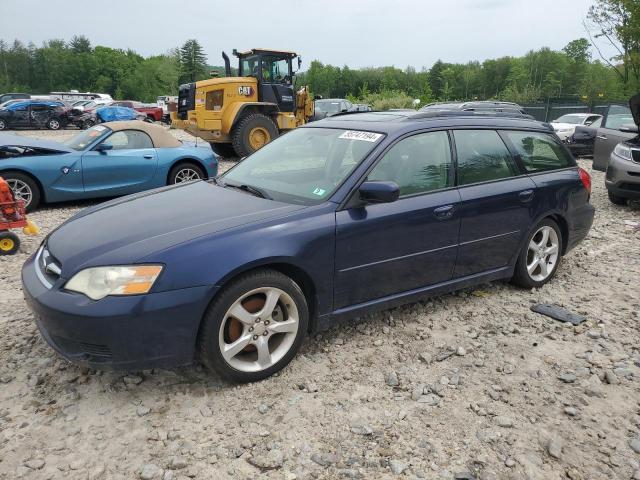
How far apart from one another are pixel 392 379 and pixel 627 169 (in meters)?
6.50

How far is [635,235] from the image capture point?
21.4 feet

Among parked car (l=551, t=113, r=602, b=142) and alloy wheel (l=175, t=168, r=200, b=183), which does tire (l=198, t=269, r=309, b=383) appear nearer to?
alloy wheel (l=175, t=168, r=200, b=183)

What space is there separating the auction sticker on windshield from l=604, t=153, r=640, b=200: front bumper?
5.86m

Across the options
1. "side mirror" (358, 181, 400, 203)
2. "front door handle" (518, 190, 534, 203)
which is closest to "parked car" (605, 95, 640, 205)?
"front door handle" (518, 190, 534, 203)

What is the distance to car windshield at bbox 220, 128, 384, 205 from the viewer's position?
3.39 meters

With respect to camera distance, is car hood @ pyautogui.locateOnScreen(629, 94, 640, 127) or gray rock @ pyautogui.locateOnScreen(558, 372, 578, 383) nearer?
gray rock @ pyautogui.locateOnScreen(558, 372, 578, 383)

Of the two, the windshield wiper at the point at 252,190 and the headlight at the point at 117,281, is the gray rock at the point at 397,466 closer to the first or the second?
the headlight at the point at 117,281

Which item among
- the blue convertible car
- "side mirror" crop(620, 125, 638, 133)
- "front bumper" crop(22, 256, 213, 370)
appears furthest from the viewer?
"side mirror" crop(620, 125, 638, 133)

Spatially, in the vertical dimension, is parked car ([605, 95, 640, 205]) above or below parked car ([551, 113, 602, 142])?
below

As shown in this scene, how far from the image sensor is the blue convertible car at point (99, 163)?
7129 mm

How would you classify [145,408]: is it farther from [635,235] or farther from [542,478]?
[635,235]

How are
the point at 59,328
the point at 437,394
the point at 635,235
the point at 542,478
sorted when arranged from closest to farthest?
the point at 542,478
the point at 59,328
the point at 437,394
the point at 635,235

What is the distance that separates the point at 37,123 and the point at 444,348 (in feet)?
85.3

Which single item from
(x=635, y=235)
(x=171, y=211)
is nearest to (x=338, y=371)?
(x=171, y=211)
